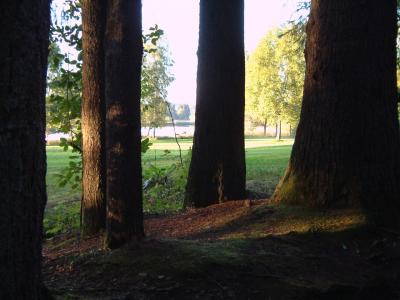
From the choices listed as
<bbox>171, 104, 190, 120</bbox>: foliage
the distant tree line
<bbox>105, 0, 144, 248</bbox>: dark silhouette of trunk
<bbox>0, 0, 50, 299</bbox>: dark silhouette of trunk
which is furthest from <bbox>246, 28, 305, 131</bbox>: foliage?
<bbox>171, 104, 190, 120</bbox>: foliage

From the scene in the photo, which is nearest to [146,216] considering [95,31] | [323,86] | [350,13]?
[95,31]

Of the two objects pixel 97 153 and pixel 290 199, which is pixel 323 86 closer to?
pixel 290 199

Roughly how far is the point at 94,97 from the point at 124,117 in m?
2.25

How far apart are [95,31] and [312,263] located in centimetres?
419

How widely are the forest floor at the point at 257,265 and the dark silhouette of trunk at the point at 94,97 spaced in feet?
5.90

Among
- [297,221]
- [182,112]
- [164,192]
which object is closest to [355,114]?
[297,221]

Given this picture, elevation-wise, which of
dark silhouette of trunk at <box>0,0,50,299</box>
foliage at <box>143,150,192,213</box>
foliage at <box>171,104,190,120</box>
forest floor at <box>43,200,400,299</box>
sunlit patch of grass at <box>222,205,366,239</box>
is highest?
foliage at <box>171,104,190,120</box>

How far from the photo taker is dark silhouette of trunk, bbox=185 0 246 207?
8.70m

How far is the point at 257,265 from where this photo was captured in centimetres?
444

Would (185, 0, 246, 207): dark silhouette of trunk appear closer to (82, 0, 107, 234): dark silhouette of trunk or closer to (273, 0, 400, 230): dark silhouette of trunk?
(82, 0, 107, 234): dark silhouette of trunk

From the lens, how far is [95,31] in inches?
268

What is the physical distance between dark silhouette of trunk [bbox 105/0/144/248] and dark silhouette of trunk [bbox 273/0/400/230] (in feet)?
7.26

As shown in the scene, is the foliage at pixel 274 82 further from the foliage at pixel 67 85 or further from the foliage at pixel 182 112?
the foliage at pixel 182 112

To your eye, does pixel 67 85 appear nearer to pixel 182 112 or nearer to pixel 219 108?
pixel 219 108
